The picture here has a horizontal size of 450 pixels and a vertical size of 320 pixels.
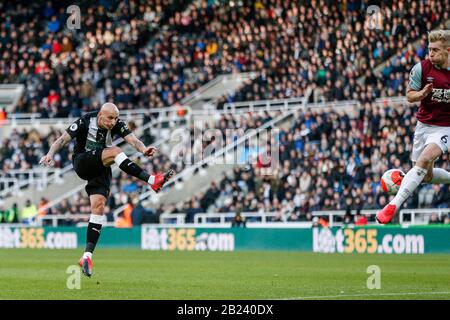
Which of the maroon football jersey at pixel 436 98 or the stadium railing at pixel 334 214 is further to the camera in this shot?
the stadium railing at pixel 334 214

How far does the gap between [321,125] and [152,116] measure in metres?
8.76

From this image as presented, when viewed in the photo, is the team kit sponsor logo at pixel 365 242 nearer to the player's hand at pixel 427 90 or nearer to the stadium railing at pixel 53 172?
the stadium railing at pixel 53 172

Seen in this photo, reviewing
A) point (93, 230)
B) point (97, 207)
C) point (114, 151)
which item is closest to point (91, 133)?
point (114, 151)

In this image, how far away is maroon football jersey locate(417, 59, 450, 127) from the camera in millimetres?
13297

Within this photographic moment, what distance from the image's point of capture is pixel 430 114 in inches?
537

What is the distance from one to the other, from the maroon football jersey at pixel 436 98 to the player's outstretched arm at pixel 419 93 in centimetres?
27

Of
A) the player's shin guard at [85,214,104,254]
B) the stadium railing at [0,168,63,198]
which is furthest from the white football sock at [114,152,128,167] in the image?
the stadium railing at [0,168,63,198]

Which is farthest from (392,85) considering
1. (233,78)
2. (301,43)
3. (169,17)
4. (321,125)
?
(169,17)

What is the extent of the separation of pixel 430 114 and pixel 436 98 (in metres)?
0.28

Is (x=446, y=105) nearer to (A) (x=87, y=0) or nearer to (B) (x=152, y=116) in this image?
(B) (x=152, y=116)

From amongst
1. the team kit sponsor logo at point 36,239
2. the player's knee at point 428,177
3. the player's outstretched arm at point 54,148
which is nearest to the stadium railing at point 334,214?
the team kit sponsor logo at point 36,239

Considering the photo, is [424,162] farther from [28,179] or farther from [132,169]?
[28,179]

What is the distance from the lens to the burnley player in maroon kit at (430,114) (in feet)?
42.8

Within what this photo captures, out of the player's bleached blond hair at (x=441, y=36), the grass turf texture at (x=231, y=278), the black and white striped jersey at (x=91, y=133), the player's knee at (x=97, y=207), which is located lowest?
the grass turf texture at (x=231, y=278)
